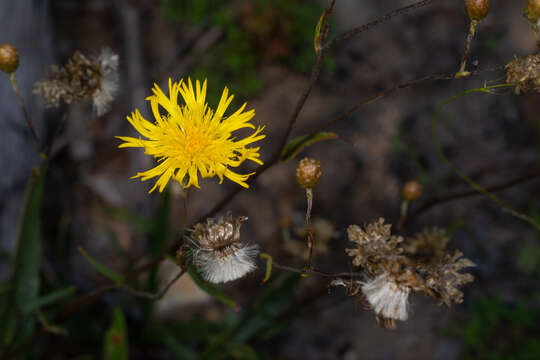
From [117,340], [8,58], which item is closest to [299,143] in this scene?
[8,58]

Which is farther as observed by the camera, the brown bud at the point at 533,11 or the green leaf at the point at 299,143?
the green leaf at the point at 299,143

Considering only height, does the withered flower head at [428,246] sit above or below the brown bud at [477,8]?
below

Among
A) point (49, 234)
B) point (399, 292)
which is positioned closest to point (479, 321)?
point (399, 292)

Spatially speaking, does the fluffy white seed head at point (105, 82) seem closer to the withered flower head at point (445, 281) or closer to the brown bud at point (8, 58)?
the brown bud at point (8, 58)

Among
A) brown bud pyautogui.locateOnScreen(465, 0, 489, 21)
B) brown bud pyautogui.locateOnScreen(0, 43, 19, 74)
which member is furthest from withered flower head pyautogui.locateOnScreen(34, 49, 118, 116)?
brown bud pyautogui.locateOnScreen(465, 0, 489, 21)

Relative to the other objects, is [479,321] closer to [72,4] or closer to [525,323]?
[525,323]

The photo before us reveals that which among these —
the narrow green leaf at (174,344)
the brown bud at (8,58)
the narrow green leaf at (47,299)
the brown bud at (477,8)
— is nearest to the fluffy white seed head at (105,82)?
the brown bud at (8,58)

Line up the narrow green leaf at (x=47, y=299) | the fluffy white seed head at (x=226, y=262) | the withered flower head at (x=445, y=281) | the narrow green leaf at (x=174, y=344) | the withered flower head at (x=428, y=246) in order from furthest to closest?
1. the narrow green leaf at (x=174, y=344)
2. the narrow green leaf at (x=47, y=299)
3. the withered flower head at (x=428, y=246)
4. the fluffy white seed head at (x=226, y=262)
5. the withered flower head at (x=445, y=281)
